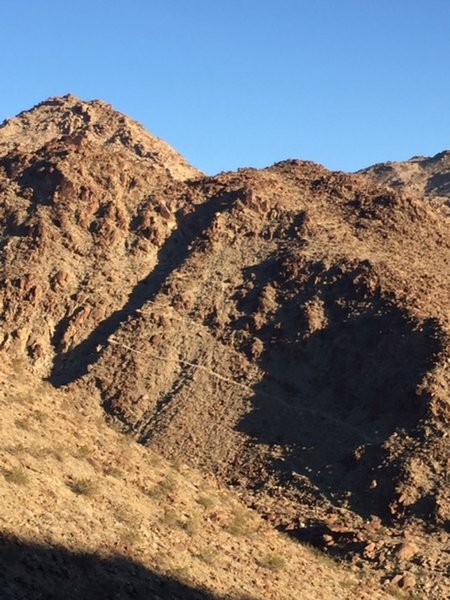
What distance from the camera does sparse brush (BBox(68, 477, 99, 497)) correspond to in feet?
63.2

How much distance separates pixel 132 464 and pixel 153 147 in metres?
36.4

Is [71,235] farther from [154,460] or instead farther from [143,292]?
[154,460]

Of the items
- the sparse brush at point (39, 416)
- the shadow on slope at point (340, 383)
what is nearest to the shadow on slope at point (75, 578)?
the sparse brush at point (39, 416)

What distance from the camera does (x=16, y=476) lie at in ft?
59.8

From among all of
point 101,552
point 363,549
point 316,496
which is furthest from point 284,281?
point 101,552

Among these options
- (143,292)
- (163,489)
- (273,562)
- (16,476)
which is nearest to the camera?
(16,476)

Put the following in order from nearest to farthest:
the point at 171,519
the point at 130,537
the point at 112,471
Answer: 1. the point at 130,537
2. the point at 171,519
3. the point at 112,471

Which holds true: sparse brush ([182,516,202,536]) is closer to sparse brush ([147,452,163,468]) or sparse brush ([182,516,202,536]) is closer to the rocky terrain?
the rocky terrain

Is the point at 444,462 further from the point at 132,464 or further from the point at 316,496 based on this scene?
the point at 132,464

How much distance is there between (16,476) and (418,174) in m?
60.2

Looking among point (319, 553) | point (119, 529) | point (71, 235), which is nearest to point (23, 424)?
point (119, 529)

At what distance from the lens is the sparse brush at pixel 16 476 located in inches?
712

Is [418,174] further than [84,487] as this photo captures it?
Yes

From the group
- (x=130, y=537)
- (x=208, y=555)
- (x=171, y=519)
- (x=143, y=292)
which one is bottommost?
(x=130, y=537)
